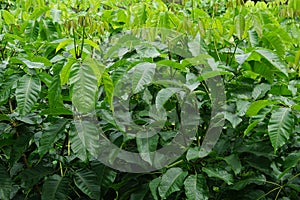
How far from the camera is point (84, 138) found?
1494 mm

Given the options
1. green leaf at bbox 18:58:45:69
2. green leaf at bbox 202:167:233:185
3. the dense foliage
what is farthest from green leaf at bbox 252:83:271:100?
green leaf at bbox 18:58:45:69

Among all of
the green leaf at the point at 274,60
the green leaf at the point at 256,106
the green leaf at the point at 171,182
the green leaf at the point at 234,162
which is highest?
the green leaf at the point at 274,60

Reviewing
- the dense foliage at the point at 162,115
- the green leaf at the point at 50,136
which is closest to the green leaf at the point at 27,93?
the dense foliage at the point at 162,115

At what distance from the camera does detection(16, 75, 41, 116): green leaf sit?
1.47 m

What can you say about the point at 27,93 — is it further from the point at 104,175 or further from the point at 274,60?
the point at 274,60

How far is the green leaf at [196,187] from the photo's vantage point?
4.90 feet

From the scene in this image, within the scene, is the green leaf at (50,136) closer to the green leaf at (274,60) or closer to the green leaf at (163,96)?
the green leaf at (163,96)

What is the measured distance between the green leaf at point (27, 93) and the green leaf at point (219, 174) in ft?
1.89

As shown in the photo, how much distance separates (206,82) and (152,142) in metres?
0.27

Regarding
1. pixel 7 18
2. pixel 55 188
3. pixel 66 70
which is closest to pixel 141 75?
pixel 66 70

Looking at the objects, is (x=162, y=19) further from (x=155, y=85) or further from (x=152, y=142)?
(x=152, y=142)

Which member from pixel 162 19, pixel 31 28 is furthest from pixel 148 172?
pixel 31 28

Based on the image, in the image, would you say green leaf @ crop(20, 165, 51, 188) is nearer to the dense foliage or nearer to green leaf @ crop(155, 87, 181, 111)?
the dense foliage

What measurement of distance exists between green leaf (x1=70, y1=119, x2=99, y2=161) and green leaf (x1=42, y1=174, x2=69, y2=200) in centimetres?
18
